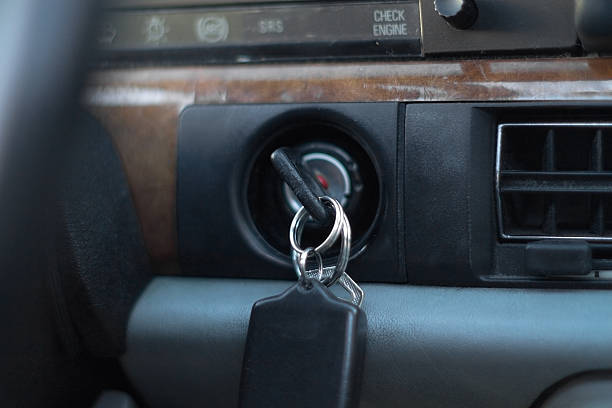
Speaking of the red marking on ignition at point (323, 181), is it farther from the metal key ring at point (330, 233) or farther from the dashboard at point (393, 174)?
the metal key ring at point (330, 233)

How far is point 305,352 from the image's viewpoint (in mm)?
768

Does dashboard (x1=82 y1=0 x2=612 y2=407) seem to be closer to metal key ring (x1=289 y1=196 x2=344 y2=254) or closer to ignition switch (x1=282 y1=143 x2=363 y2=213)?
ignition switch (x1=282 y1=143 x2=363 y2=213)

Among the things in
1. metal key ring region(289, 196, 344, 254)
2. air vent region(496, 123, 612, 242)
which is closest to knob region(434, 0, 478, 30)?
air vent region(496, 123, 612, 242)

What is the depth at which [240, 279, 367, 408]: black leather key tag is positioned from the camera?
0.75m

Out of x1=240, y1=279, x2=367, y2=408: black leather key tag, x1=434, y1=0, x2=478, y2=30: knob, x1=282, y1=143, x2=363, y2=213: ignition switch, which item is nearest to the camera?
x1=240, y1=279, x2=367, y2=408: black leather key tag

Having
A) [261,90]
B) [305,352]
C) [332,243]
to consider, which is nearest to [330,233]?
[332,243]

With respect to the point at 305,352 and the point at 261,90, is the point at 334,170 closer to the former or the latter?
the point at 261,90

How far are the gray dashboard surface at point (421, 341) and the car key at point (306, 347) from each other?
16 cm

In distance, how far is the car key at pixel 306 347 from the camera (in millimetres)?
753

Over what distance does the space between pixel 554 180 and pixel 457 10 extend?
22 cm

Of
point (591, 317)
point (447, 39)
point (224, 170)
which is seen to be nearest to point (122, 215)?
point (224, 170)

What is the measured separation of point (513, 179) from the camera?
35.7 inches

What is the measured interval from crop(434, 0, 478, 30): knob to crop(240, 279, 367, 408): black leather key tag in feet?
1.10

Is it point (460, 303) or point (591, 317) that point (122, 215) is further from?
point (591, 317)
